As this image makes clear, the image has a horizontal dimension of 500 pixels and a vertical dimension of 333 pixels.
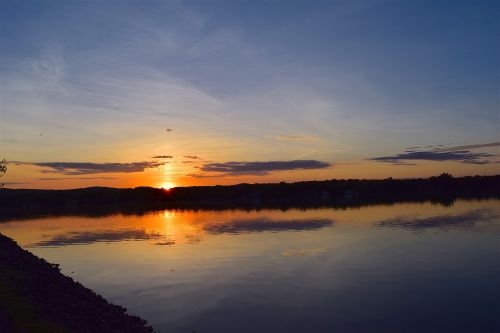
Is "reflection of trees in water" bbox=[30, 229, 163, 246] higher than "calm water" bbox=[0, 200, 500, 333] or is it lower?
higher

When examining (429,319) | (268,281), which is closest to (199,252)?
(268,281)

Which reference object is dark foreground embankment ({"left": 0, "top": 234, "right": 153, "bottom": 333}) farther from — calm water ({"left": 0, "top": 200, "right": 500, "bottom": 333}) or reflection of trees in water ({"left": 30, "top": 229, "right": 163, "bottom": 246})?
reflection of trees in water ({"left": 30, "top": 229, "right": 163, "bottom": 246})

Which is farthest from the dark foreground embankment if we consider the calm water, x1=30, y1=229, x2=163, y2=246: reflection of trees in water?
x1=30, y1=229, x2=163, y2=246: reflection of trees in water

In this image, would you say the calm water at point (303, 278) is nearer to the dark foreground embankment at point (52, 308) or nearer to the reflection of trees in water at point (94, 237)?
the reflection of trees in water at point (94, 237)

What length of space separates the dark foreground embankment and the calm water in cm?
202

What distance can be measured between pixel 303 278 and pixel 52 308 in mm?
13819

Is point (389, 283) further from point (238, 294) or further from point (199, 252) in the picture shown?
point (199, 252)

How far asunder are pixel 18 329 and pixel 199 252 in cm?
2458

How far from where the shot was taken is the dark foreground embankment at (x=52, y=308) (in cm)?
1552

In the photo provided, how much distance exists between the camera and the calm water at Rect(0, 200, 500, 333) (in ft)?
62.8

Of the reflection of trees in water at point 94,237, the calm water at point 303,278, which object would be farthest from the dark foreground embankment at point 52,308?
the reflection of trees in water at point 94,237

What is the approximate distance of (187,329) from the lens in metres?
18.6

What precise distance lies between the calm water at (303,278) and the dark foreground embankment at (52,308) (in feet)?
6.62

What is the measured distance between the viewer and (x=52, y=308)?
17734mm
